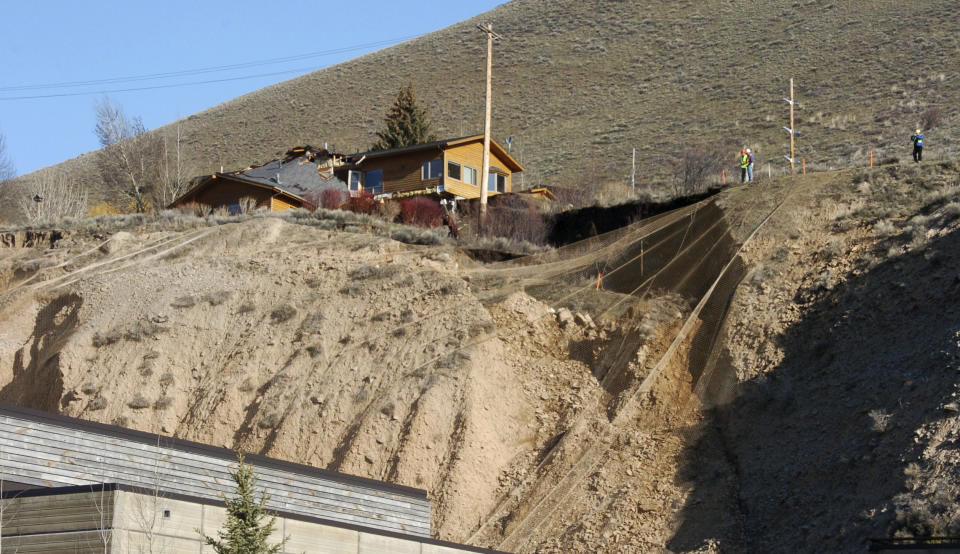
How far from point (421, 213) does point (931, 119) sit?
2278 cm

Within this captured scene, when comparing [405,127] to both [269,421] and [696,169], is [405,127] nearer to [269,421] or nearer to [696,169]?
[696,169]

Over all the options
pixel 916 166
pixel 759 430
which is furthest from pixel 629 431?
pixel 916 166

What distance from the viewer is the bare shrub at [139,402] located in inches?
1117

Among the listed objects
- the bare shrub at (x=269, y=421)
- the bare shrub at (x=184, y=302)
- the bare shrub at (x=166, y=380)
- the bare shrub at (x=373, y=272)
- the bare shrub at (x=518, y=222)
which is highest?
the bare shrub at (x=518, y=222)

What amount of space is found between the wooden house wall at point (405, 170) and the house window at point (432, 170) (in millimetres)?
129

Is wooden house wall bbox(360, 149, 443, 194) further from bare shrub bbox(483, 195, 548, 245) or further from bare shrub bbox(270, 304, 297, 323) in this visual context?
bare shrub bbox(270, 304, 297, 323)

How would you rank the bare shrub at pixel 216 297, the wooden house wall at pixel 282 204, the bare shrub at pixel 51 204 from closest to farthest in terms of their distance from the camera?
1. the bare shrub at pixel 216 297
2. the wooden house wall at pixel 282 204
3. the bare shrub at pixel 51 204

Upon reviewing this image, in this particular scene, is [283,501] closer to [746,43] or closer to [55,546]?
[55,546]

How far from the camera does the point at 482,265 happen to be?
32.2m

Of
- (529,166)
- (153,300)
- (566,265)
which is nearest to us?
(566,265)

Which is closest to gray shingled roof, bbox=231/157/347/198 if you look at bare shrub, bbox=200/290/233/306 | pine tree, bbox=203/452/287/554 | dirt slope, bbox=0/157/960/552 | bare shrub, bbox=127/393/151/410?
dirt slope, bbox=0/157/960/552

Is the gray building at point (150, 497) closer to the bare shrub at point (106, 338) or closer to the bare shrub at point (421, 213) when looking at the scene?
the bare shrub at point (106, 338)

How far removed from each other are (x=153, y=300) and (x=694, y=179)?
2279 cm

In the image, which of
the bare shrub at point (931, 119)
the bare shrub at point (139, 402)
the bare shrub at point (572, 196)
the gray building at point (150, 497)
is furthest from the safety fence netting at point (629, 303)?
the bare shrub at point (931, 119)
